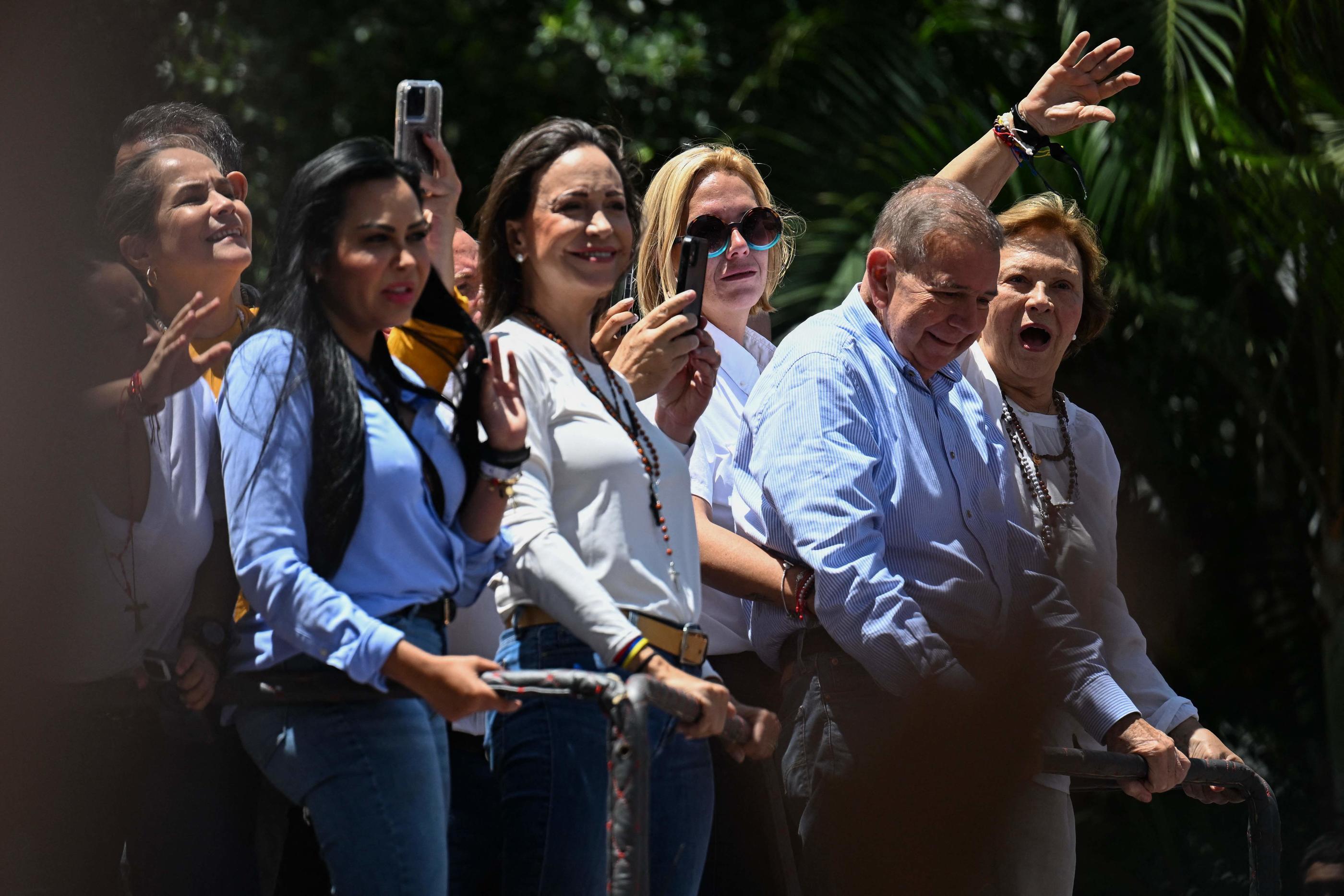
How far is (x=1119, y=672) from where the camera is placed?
3623mm

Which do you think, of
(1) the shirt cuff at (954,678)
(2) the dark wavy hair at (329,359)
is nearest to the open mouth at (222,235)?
(2) the dark wavy hair at (329,359)

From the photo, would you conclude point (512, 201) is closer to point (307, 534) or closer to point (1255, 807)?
point (307, 534)

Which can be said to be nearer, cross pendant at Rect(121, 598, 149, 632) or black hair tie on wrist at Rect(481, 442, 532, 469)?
black hair tie on wrist at Rect(481, 442, 532, 469)

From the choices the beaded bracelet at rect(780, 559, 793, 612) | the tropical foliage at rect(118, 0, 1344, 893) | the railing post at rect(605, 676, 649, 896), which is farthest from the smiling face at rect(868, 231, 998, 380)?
the tropical foliage at rect(118, 0, 1344, 893)

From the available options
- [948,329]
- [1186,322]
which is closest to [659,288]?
[948,329]

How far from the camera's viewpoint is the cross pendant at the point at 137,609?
260 centimetres

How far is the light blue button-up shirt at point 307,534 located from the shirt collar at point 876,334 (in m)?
1.12

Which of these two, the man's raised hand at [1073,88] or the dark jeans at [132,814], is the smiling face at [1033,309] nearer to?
the man's raised hand at [1073,88]

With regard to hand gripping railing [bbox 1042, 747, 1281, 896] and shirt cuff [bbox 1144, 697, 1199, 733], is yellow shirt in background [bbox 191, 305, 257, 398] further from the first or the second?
shirt cuff [bbox 1144, 697, 1199, 733]

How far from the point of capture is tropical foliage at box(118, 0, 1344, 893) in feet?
21.7

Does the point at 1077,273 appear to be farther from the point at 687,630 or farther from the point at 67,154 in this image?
the point at 67,154

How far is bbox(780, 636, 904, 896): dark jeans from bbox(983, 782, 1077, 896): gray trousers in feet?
0.96

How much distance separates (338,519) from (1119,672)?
203 centimetres

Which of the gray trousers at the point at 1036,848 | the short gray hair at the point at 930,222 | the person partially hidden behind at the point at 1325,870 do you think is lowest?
the person partially hidden behind at the point at 1325,870
